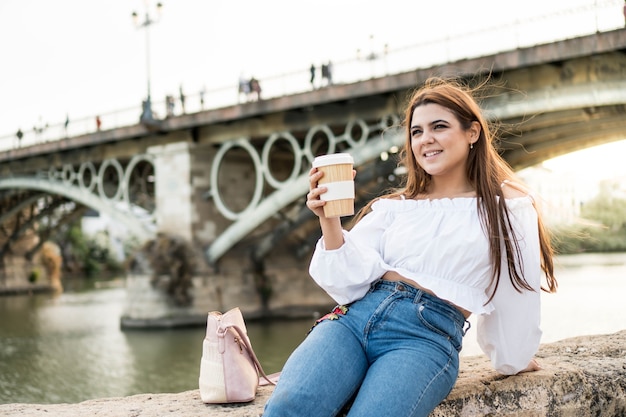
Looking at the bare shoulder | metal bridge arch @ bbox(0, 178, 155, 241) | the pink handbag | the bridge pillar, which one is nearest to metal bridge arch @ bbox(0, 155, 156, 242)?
metal bridge arch @ bbox(0, 178, 155, 241)

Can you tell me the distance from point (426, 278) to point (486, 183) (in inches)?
15.6

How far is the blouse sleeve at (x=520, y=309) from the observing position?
2180 millimetres

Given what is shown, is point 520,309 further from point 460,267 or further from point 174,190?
point 174,190

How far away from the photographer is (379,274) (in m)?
2.22

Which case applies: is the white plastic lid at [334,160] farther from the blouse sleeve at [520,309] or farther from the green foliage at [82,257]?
the green foliage at [82,257]

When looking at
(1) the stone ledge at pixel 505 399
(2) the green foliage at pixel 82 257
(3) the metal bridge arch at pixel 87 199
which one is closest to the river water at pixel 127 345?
(3) the metal bridge arch at pixel 87 199

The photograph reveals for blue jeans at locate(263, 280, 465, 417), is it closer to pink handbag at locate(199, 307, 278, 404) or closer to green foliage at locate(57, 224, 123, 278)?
pink handbag at locate(199, 307, 278, 404)

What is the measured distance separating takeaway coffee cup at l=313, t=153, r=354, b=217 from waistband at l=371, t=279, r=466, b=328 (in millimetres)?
317

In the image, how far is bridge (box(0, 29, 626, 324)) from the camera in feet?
37.2

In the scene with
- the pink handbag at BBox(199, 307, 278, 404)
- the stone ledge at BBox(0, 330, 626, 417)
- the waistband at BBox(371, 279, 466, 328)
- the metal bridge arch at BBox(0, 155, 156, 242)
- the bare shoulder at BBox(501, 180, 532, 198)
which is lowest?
the stone ledge at BBox(0, 330, 626, 417)

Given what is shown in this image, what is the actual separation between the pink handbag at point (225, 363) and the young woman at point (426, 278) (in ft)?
1.17

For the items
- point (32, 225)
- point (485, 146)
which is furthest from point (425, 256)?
point (32, 225)

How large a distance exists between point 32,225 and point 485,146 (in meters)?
32.3

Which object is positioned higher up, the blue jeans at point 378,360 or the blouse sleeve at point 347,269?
the blouse sleeve at point 347,269
